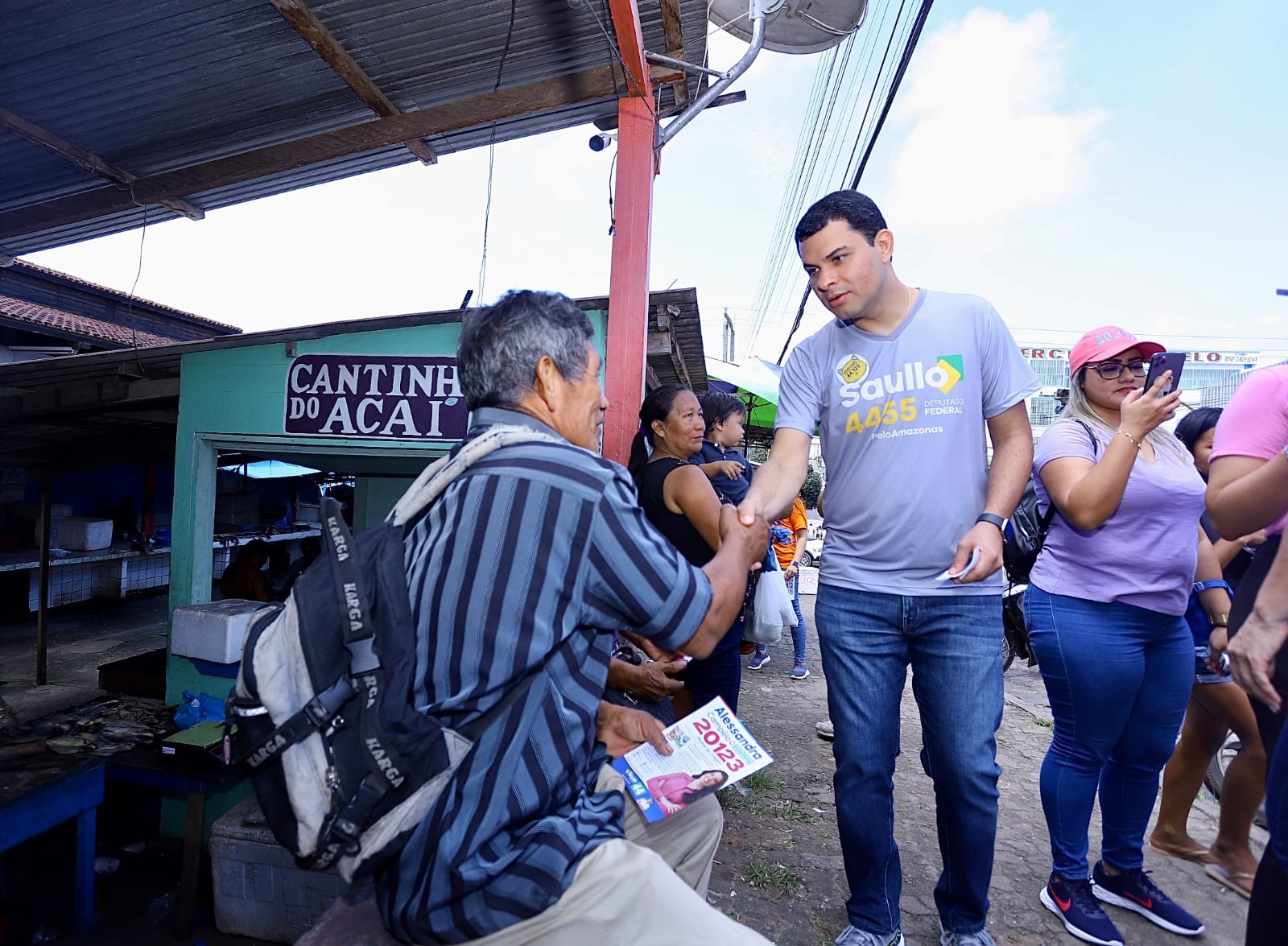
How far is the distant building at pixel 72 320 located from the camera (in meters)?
11.0

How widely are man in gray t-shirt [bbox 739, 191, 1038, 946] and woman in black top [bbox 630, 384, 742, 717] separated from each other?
0.88 metres

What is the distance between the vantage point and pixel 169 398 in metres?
5.31

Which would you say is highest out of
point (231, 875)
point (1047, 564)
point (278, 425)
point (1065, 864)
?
point (278, 425)

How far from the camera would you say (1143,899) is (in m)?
2.54

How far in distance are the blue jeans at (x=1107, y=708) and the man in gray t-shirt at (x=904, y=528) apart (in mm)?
477

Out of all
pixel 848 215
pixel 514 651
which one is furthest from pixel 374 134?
pixel 514 651

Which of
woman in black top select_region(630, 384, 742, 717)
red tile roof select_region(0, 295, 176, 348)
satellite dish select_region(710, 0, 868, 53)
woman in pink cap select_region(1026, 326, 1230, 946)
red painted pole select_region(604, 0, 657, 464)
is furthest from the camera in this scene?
red tile roof select_region(0, 295, 176, 348)

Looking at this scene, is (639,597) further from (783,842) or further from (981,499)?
(783,842)

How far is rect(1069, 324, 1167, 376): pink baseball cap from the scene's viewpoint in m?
2.41

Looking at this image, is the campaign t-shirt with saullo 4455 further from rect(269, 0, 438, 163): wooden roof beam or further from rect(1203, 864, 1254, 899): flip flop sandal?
rect(269, 0, 438, 163): wooden roof beam

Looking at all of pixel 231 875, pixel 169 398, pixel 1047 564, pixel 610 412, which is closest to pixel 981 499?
pixel 1047 564

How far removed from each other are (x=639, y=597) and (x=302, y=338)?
4188 mm

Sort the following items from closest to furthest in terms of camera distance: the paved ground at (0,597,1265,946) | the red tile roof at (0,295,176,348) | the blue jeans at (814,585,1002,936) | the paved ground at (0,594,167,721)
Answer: the blue jeans at (814,585,1002,936)
the paved ground at (0,597,1265,946)
the paved ground at (0,594,167,721)
the red tile roof at (0,295,176,348)

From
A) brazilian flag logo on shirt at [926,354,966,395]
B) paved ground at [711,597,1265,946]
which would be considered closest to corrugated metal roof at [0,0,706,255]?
brazilian flag logo on shirt at [926,354,966,395]
